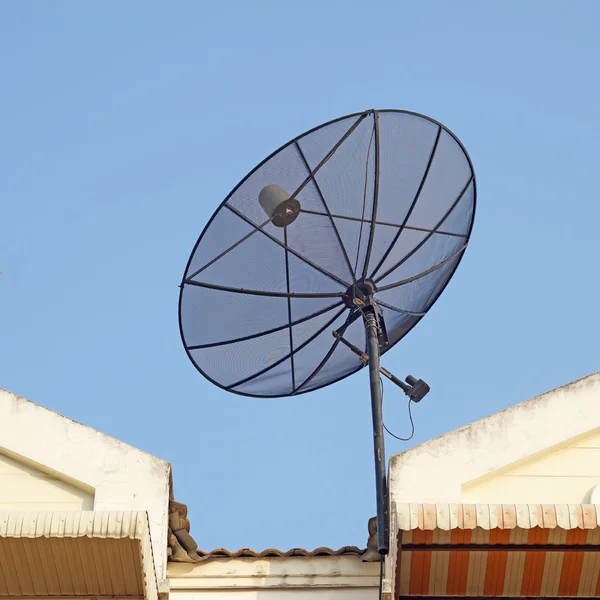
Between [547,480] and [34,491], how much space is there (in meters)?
3.64

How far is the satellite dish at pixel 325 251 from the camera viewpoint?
955 centimetres

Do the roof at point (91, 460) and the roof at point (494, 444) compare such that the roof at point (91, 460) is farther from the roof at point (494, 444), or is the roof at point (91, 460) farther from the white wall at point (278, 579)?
the roof at point (494, 444)

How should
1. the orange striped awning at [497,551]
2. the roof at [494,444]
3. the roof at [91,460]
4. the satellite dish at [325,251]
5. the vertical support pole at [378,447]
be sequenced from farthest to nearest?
1. the satellite dish at [325,251]
2. the roof at [91,460]
3. the roof at [494,444]
4. the vertical support pole at [378,447]
5. the orange striped awning at [497,551]

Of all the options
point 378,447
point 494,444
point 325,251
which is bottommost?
point 378,447

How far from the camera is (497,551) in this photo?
7848 mm

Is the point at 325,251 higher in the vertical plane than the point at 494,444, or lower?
higher

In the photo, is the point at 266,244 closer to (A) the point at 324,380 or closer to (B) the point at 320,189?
(B) the point at 320,189

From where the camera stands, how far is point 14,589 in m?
8.12

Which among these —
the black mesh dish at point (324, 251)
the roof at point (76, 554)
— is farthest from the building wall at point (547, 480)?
the roof at point (76, 554)

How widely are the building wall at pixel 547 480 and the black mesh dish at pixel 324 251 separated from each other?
1.70 m

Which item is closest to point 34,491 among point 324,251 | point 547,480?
point 324,251

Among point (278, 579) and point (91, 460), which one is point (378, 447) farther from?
point (91, 460)

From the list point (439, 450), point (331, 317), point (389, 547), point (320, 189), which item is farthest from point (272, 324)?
point (389, 547)

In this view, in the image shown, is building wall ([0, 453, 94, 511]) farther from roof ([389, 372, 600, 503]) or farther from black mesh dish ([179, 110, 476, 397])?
roof ([389, 372, 600, 503])
